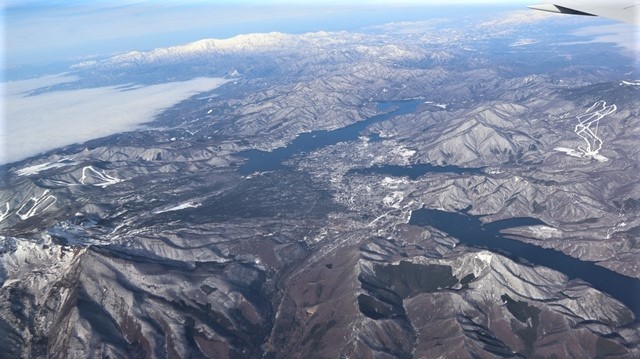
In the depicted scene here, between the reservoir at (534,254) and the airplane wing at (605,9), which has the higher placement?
the airplane wing at (605,9)

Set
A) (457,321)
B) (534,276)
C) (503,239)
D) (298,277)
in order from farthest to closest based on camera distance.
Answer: (503,239), (298,277), (534,276), (457,321)

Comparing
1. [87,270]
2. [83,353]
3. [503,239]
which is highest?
[87,270]

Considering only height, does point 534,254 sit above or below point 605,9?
below

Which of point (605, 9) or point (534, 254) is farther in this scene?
point (534, 254)

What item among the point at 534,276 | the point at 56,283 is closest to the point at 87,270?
the point at 56,283

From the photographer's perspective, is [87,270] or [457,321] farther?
[87,270]

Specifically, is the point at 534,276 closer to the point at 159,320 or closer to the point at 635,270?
the point at 635,270

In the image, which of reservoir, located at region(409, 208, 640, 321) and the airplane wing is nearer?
the airplane wing

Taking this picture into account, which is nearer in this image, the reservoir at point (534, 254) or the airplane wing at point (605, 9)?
the airplane wing at point (605, 9)
